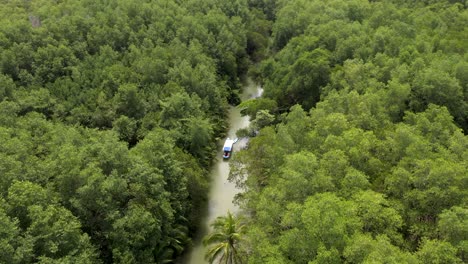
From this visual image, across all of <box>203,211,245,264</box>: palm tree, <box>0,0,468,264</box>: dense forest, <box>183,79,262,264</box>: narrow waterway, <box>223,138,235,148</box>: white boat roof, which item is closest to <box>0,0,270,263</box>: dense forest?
<box>0,0,468,264</box>: dense forest

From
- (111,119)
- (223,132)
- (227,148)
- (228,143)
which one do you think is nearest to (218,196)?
(227,148)

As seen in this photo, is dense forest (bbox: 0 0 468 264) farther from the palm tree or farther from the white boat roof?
the white boat roof

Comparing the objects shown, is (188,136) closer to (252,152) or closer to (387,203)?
(252,152)

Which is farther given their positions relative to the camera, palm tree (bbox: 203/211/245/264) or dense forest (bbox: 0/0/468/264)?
palm tree (bbox: 203/211/245/264)

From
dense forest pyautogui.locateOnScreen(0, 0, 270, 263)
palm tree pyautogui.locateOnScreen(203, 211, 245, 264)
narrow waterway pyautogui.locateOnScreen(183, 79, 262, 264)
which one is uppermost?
dense forest pyautogui.locateOnScreen(0, 0, 270, 263)

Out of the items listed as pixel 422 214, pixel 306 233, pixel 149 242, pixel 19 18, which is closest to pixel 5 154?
pixel 149 242

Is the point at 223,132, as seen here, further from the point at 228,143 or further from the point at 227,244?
the point at 227,244
